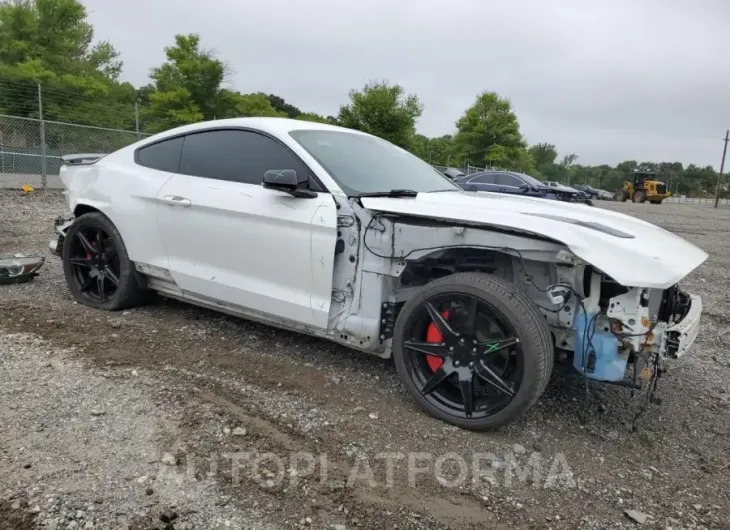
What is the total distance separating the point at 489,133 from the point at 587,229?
130 ft

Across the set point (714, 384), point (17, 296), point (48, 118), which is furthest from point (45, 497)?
point (48, 118)

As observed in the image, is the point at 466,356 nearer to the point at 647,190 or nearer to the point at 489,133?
the point at 489,133

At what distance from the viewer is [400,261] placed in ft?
10.4

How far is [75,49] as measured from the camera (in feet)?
104

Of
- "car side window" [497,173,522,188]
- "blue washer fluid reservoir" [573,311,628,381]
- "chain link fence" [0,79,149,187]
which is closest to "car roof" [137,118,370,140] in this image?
"blue washer fluid reservoir" [573,311,628,381]

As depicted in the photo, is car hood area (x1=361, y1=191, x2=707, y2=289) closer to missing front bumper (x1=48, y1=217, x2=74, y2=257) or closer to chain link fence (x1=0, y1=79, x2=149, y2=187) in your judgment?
missing front bumper (x1=48, y1=217, x2=74, y2=257)

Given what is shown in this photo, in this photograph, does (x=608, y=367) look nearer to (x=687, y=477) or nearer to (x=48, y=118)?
(x=687, y=477)

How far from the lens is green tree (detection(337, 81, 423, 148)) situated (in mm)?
28484

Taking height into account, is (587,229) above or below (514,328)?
A: above

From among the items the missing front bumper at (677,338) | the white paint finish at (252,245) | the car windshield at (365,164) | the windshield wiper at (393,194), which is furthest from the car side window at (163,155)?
the missing front bumper at (677,338)

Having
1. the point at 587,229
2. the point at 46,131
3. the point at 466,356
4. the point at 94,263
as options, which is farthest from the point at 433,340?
the point at 46,131

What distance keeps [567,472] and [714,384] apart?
1.85m

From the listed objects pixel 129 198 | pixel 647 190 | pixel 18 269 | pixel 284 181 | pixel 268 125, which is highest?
pixel 268 125

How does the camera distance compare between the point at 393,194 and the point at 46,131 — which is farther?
the point at 46,131
